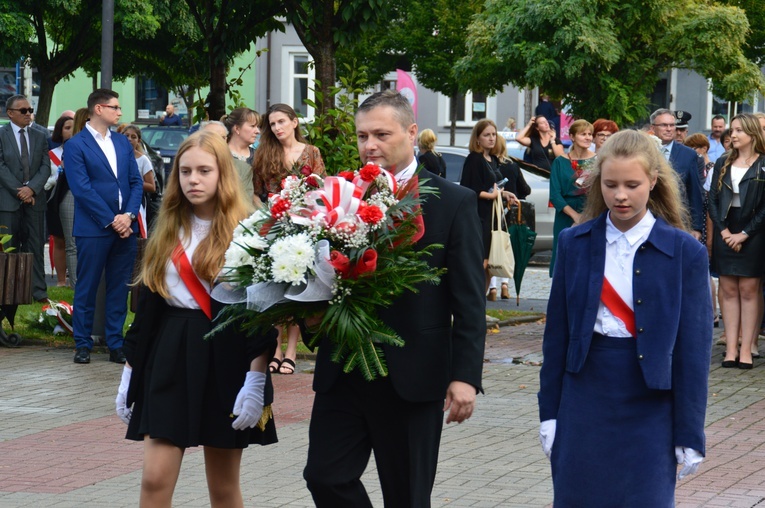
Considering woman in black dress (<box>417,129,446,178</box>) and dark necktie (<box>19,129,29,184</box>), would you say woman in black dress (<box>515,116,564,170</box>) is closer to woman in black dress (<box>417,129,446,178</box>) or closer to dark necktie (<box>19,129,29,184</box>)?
woman in black dress (<box>417,129,446,178</box>)

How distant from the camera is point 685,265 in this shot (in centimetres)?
447

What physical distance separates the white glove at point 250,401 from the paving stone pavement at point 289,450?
1.63m

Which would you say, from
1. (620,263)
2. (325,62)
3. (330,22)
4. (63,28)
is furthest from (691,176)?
(63,28)

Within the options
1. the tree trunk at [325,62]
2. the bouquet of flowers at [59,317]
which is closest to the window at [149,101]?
the tree trunk at [325,62]

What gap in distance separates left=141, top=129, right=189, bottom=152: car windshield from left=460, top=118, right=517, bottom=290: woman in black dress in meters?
17.6

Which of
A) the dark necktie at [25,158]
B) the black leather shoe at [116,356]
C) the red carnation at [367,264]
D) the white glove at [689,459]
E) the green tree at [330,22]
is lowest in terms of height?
the black leather shoe at [116,356]

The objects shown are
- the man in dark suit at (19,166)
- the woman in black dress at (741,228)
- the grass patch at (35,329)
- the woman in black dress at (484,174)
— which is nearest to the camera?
the woman in black dress at (741,228)

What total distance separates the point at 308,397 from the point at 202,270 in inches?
171

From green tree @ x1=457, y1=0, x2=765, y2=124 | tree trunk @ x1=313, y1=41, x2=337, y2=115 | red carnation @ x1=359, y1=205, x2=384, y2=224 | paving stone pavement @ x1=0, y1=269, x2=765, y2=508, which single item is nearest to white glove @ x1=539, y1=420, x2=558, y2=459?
red carnation @ x1=359, y1=205, x2=384, y2=224

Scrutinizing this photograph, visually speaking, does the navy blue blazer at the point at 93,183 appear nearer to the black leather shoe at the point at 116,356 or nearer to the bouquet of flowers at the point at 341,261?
the black leather shoe at the point at 116,356

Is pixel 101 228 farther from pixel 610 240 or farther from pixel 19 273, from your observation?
pixel 610 240

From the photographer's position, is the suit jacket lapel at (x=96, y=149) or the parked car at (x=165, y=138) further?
the parked car at (x=165, y=138)

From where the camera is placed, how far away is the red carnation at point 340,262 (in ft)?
14.3

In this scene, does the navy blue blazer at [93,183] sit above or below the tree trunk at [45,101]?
below
